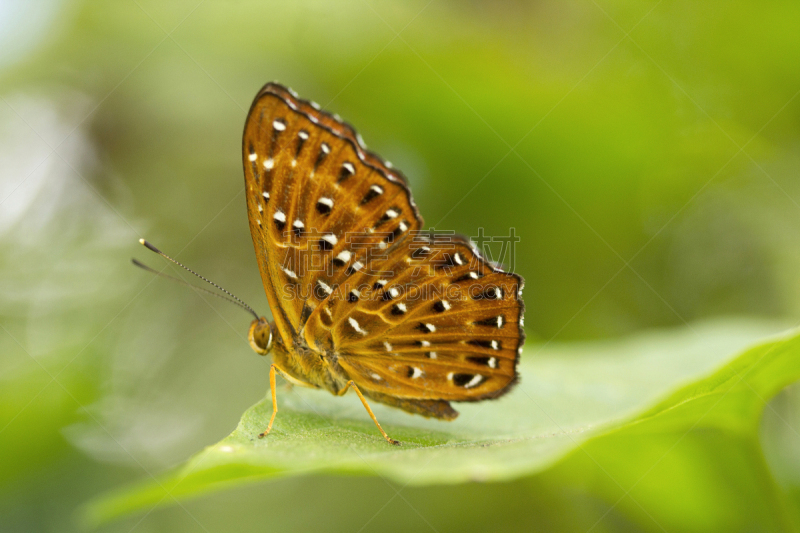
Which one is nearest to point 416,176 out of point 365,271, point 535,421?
point 365,271

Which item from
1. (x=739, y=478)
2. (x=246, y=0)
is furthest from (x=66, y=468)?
(x=739, y=478)

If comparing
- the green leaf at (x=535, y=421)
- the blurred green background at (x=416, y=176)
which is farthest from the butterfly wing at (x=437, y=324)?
the blurred green background at (x=416, y=176)

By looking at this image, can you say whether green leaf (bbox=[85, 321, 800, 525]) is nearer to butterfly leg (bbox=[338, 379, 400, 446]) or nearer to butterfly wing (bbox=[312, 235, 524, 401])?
butterfly leg (bbox=[338, 379, 400, 446])

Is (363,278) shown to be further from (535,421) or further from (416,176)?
(416,176)

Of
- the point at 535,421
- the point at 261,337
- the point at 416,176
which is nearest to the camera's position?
the point at 535,421

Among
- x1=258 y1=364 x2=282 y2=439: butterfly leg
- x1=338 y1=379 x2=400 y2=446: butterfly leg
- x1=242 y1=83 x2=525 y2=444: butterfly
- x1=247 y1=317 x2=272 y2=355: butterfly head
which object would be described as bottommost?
x1=258 y1=364 x2=282 y2=439: butterfly leg

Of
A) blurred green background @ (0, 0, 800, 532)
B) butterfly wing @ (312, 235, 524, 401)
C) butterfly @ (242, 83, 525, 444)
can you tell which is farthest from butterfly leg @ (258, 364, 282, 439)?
blurred green background @ (0, 0, 800, 532)

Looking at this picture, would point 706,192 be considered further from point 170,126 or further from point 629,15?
point 170,126
